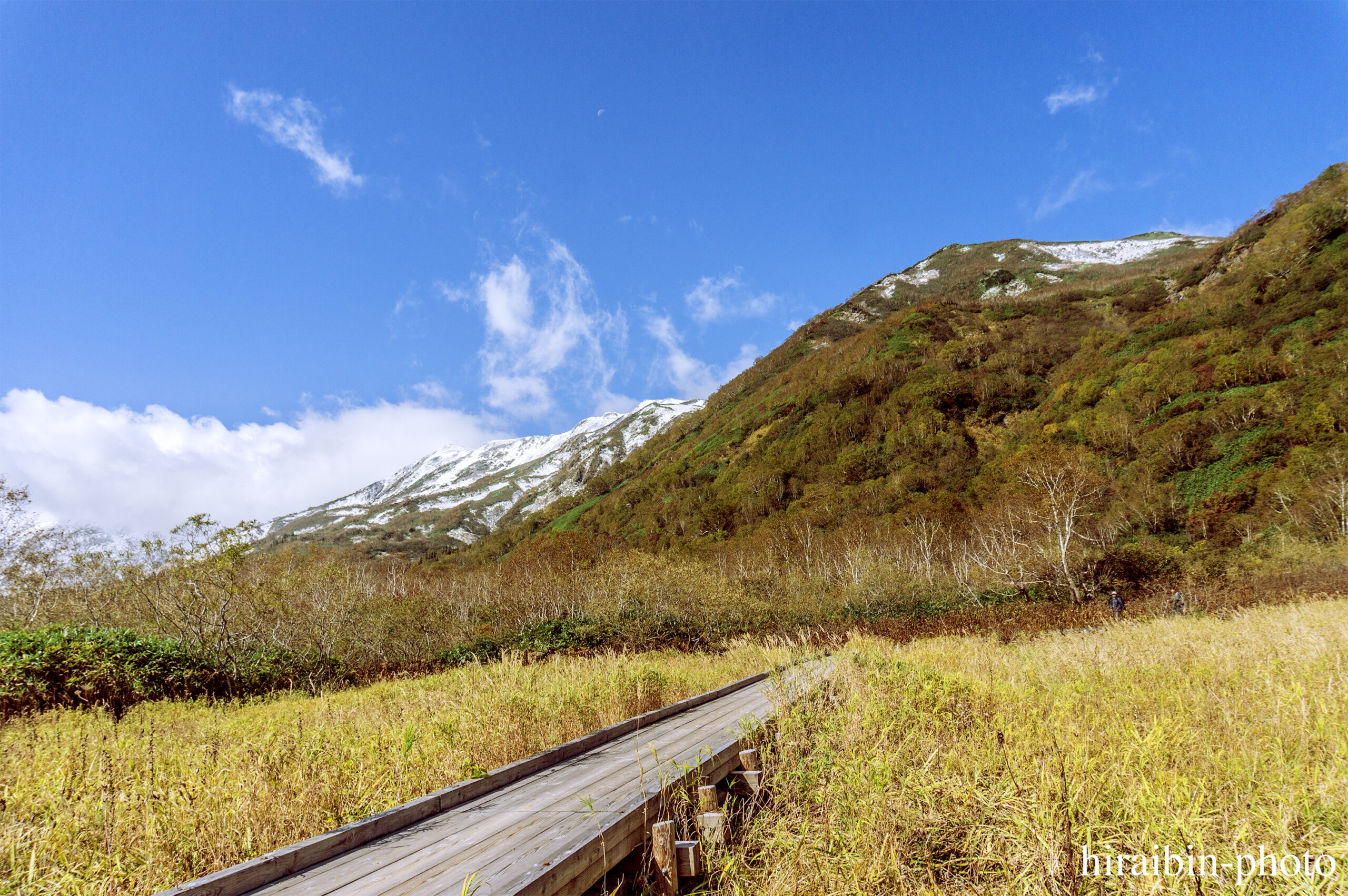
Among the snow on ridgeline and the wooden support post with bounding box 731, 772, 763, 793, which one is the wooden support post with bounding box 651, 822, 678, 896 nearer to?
the wooden support post with bounding box 731, 772, 763, 793

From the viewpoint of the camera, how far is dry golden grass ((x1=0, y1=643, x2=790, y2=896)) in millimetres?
3457

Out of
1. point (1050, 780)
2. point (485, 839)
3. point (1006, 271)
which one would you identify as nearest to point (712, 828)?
point (485, 839)

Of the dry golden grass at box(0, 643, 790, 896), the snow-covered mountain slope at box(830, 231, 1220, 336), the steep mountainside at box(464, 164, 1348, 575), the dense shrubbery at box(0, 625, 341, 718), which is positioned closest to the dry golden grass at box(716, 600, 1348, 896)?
the dry golden grass at box(0, 643, 790, 896)

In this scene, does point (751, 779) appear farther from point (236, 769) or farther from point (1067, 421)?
point (1067, 421)

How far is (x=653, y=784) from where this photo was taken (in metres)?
4.10

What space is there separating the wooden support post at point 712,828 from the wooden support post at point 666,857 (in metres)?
0.33

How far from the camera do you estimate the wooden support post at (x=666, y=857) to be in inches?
132

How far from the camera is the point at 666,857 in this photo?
3.36 m

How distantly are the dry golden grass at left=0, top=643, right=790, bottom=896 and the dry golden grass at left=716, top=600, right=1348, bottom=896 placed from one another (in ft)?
9.83

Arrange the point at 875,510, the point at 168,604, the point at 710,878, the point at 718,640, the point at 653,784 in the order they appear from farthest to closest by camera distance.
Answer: the point at 875,510
the point at 718,640
the point at 168,604
the point at 653,784
the point at 710,878

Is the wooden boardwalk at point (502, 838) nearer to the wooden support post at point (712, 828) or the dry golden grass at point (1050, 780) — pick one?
the wooden support post at point (712, 828)

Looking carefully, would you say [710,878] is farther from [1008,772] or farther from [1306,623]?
[1306,623]

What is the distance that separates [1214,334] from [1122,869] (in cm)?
5543

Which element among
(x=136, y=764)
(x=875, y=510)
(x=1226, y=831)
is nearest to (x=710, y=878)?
(x=1226, y=831)
